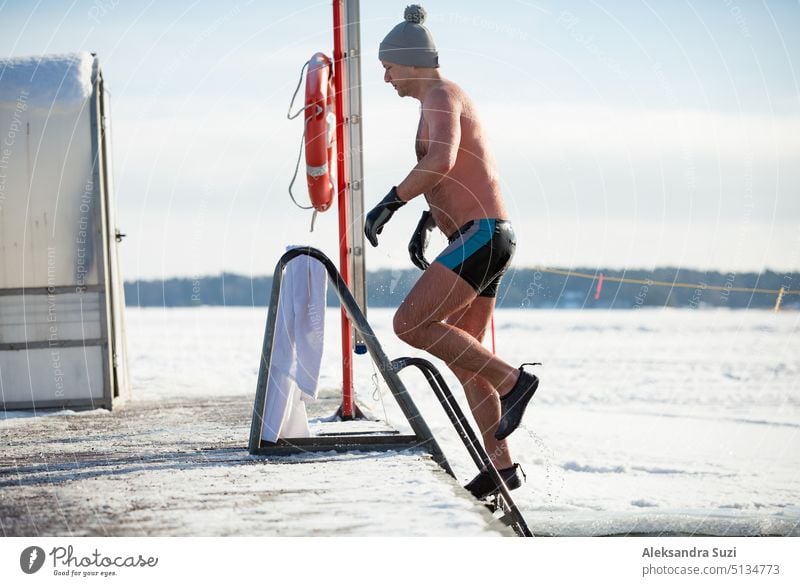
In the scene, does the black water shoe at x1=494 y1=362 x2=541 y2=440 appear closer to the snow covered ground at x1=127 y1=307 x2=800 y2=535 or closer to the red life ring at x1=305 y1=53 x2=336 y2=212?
the snow covered ground at x1=127 y1=307 x2=800 y2=535

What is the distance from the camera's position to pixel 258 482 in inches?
165

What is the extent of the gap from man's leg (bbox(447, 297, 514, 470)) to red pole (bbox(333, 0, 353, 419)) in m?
1.74

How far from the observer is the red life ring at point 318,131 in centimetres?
623

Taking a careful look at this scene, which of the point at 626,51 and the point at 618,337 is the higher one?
the point at 626,51

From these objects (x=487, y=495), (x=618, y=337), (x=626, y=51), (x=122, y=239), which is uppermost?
(x=626, y=51)

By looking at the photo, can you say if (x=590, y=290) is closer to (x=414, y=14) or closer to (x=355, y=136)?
(x=355, y=136)

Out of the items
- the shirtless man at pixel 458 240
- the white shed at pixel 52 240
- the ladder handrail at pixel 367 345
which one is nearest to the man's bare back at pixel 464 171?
the shirtless man at pixel 458 240

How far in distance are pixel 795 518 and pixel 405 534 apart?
3731 mm

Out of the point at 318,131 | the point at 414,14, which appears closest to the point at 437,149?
the point at 414,14

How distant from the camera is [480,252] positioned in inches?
179

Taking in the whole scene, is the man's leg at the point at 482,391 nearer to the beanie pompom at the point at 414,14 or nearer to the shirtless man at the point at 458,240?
the shirtless man at the point at 458,240

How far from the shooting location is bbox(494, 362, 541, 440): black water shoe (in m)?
4.54

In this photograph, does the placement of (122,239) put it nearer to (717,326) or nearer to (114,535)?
(114,535)
